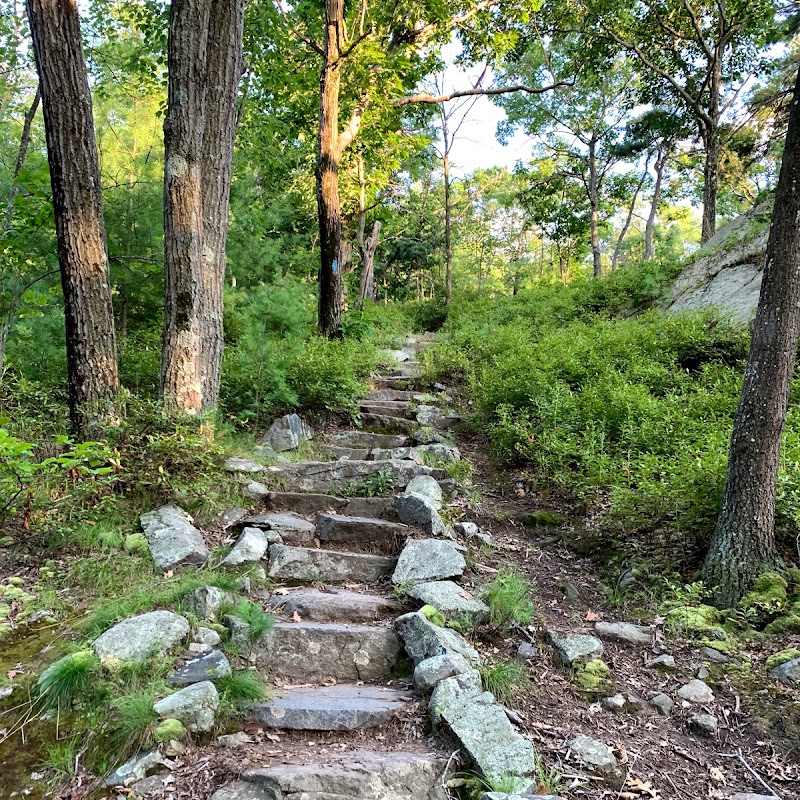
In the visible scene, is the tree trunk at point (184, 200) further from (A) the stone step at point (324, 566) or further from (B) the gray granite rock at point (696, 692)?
(B) the gray granite rock at point (696, 692)

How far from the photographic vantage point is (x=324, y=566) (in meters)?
4.05

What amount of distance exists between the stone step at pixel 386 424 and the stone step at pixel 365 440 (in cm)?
33

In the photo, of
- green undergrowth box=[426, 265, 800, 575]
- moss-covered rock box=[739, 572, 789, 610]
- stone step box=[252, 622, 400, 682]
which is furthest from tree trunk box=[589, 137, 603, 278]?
stone step box=[252, 622, 400, 682]

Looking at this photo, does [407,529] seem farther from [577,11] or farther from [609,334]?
[577,11]

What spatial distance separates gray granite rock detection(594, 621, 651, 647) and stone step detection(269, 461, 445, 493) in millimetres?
2291

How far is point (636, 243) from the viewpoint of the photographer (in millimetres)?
44562

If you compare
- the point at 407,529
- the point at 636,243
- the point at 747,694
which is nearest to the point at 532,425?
the point at 407,529

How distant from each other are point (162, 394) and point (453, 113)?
1624 cm

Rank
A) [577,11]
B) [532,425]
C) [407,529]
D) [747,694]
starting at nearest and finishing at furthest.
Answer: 1. [747,694]
2. [407,529]
3. [532,425]
4. [577,11]

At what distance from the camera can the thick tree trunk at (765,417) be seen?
356cm

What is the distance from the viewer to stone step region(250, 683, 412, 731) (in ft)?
8.48

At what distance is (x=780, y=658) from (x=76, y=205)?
→ 20.2ft

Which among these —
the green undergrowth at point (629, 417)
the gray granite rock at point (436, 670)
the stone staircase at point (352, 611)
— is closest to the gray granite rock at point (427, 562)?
the stone staircase at point (352, 611)

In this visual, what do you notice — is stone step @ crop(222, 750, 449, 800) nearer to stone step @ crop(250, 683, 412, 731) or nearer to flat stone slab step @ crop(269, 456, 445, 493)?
stone step @ crop(250, 683, 412, 731)
